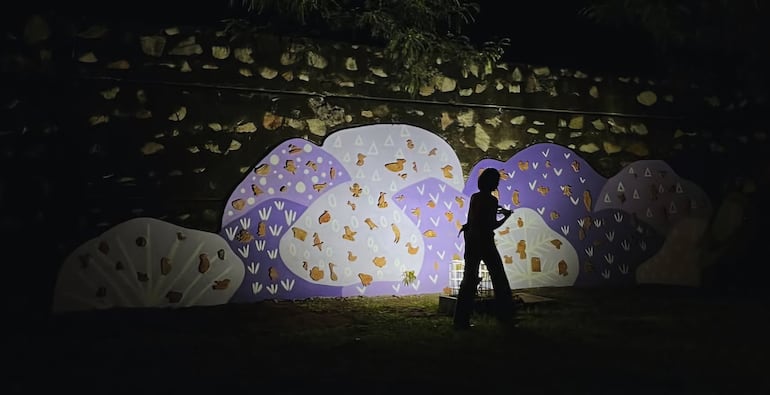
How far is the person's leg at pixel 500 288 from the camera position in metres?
6.23

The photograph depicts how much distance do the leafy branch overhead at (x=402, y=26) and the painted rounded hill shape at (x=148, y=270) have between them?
8.68 ft

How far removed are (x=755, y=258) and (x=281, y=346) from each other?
7040 mm

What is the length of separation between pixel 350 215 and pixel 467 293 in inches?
82.0

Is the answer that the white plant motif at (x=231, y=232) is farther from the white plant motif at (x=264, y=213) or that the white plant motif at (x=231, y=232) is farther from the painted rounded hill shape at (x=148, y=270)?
the white plant motif at (x=264, y=213)

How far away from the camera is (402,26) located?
8.16m

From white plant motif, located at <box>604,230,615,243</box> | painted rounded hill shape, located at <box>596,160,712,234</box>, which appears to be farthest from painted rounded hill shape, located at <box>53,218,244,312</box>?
painted rounded hill shape, located at <box>596,160,712,234</box>

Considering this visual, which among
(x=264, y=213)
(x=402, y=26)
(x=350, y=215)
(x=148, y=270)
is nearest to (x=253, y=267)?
(x=264, y=213)

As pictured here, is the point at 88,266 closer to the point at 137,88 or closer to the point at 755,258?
the point at 137,88

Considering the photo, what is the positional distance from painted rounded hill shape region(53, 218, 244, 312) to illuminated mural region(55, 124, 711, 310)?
0.03 feet

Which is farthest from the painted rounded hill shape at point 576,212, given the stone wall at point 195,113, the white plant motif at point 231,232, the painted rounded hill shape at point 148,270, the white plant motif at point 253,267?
the painted rounded hill shape at point 148,270

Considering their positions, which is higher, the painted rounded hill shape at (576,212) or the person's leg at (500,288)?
the painted rounded hill shape at (576,212)

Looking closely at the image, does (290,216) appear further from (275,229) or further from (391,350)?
(391,350)

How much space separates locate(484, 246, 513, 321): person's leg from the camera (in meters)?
6.23

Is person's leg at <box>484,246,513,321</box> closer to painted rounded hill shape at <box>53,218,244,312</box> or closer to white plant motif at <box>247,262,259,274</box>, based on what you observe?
white plant motif at <box>247,262,259,274</box>
